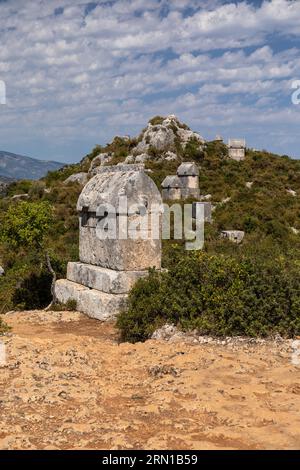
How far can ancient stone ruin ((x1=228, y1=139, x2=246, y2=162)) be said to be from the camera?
121 feet

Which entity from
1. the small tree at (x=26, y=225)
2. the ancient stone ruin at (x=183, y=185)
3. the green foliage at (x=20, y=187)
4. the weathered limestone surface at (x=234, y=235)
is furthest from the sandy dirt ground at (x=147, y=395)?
the green foliage at (x=20, y=187)

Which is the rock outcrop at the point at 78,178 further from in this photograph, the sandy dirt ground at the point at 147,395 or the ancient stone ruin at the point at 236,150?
the sandy dirt ground at the point at 147,395

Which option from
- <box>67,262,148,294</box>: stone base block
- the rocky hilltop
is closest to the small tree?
<box>67,262,148,294</box>: stone base block

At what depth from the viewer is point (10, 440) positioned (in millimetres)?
3896

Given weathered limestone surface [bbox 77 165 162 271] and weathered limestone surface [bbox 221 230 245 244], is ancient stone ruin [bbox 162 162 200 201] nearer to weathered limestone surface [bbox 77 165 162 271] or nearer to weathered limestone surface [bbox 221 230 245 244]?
weathered limestone surface [bbox 221 230 245 244]

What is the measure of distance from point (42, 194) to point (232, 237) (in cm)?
1426

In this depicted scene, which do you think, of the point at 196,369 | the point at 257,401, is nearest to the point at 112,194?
the point at 196,369

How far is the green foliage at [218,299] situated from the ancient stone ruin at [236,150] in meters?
30.0

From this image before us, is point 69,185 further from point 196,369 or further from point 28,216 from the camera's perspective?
point 196,369

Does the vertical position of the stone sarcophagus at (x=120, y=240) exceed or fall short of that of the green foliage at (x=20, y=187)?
it falls short

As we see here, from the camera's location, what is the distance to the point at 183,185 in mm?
28984

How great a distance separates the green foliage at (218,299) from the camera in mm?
6750

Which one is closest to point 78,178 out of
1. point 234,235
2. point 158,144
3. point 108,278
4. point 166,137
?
point 158,144

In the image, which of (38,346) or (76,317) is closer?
(38,346)
